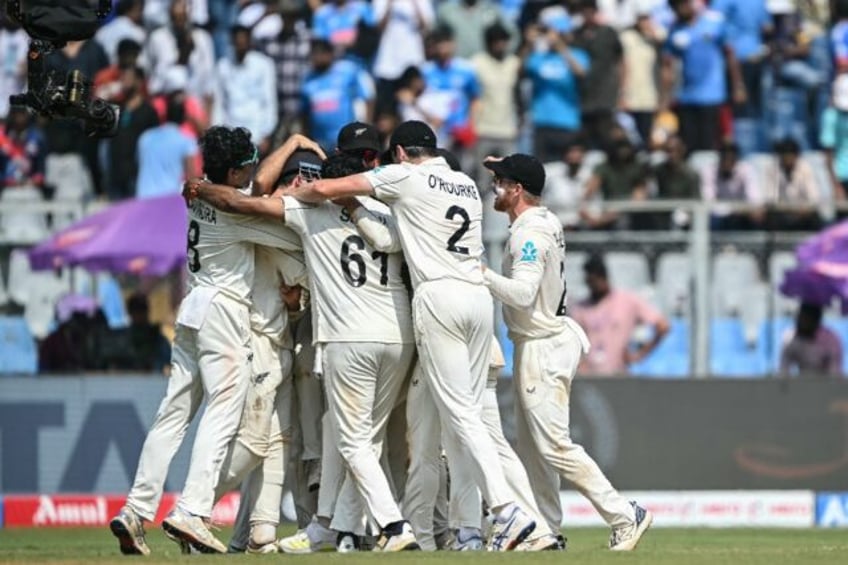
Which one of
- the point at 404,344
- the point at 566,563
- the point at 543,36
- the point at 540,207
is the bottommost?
the point at 566,563

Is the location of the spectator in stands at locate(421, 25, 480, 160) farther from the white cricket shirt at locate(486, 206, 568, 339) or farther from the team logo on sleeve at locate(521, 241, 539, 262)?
the team logo on sleeve at locate(521, 241, 539, 262)

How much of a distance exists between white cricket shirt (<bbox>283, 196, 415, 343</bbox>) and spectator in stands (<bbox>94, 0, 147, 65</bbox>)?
10824 millimetres

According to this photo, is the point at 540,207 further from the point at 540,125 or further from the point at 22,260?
the point at 540,125

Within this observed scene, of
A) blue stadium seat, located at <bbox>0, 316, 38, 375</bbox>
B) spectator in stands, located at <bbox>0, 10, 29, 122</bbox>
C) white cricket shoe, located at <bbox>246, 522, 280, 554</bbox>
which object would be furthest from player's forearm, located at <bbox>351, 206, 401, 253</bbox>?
spectator in stands, located at <bbox>0, 10, 29, 122</bbox>

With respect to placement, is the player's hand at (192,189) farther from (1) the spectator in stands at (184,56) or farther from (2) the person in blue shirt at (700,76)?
(2) the person in blue shirt at (700,76)

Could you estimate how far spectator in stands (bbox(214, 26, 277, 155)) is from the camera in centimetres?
2253

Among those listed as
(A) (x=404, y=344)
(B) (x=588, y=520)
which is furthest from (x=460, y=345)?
(B) (x=588, y=520)

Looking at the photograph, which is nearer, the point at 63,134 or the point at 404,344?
the point at 404,344

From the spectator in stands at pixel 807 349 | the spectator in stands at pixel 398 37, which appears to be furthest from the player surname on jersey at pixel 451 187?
the spectator in stands at pixel 398 37

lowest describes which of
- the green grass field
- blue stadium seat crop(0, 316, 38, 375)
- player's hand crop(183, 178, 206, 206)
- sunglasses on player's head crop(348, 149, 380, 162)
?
the green grass field

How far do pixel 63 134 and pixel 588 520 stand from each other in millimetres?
7153

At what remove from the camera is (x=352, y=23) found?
77.3 ft

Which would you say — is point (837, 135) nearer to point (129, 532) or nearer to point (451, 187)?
point (451, 187)

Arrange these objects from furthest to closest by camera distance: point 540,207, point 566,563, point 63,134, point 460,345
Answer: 1. point 63,134
2. point 540,207
3. point 460,345
4. point 566,563
